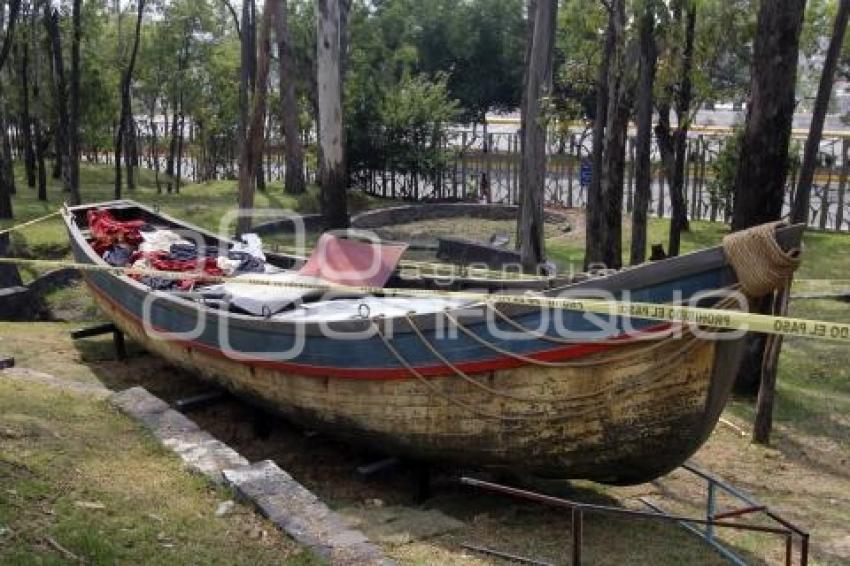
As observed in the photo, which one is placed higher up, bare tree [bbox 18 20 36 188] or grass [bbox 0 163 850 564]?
bare tree [bbox 18 20 36 188]

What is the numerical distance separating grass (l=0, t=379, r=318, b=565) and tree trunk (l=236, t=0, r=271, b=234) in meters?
9.43

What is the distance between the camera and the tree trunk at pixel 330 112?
1750cm

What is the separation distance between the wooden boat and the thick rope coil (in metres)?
0.08

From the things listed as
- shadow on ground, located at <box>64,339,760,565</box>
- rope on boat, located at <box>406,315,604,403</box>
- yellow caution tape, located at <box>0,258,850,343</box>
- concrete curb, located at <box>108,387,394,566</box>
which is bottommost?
shadow on ground, located at <box>64,339,760,565</box>

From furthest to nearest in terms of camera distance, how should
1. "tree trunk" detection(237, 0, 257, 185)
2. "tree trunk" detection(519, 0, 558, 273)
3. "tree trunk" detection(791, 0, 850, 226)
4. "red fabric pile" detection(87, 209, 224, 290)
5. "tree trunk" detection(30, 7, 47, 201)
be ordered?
"tree trunk" detection(30, 7, 47, 201)
"tree trunk" detection(237, 0, 257, 185)
"tree trunk" detection(519, 0, 558, 273)
"red fabric pile" detection(87, 209, 224, 290)
"tree trunk" detection(791, 0, 850, 226)

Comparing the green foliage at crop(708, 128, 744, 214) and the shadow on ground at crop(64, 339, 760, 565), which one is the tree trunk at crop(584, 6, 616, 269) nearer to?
the shadow on ground at crop(64, 339, 760, 565)

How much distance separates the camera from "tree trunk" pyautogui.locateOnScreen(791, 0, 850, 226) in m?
8.31

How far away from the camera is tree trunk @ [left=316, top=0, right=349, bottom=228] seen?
17500 mm

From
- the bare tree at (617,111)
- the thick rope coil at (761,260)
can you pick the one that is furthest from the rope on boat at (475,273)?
the bare tree at (617,111)

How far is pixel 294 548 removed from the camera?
500 cm

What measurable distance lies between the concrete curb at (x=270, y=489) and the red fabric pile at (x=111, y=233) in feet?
14.7

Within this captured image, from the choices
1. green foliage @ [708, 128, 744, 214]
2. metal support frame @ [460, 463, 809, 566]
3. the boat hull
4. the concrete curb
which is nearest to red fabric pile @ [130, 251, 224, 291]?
the concrete curb

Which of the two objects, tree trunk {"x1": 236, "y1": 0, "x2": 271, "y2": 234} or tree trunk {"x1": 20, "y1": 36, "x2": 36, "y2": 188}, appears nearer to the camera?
tree trunk {"x1": 236, "y1": 0, "x2": 271, "y2": 234}

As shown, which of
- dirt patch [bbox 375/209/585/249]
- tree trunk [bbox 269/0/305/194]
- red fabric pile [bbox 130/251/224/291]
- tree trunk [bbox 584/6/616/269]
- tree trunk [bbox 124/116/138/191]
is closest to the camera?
red fabric pile [bbox 130/251/224/291]
